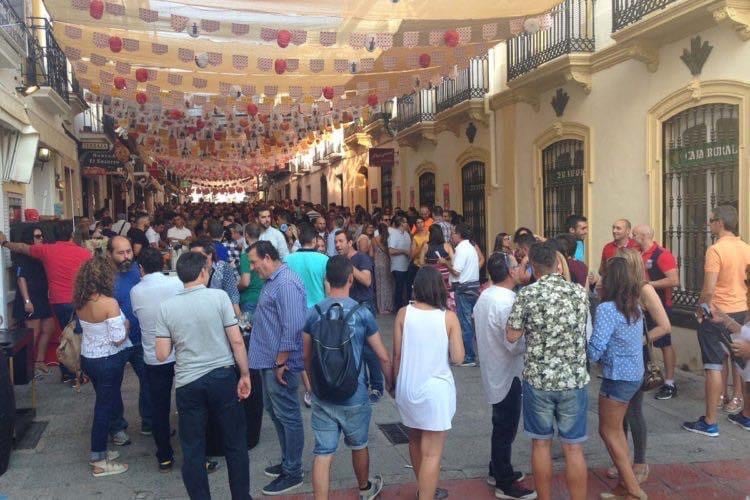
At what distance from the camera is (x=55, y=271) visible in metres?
7.60

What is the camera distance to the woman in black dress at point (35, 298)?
26.8 ft

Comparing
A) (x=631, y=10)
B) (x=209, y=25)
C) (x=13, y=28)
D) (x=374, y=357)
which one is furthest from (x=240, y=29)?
(x=374, y=357)

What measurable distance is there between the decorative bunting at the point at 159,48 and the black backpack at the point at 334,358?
23.5 ft

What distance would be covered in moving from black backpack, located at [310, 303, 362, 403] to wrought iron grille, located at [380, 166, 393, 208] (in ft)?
56.0

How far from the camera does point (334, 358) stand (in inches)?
160

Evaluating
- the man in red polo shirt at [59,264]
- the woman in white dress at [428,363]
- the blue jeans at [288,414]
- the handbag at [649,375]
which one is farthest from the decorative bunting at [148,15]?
the handbag at [649,375]

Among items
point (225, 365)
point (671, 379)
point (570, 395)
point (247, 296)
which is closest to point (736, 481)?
point (570, 395)

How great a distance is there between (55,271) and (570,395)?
5.83 meters

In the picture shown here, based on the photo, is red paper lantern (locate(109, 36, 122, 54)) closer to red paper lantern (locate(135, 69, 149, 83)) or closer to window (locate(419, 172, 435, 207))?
red paper lantern (locate(135, 69, 149, 83))

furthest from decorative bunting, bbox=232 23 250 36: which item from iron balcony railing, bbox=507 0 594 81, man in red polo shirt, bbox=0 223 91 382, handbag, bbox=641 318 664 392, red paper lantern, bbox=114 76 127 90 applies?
handbag, bbox=641 318 664 392

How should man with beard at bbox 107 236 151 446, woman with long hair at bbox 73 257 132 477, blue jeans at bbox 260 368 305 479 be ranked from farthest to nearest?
man with beard at bbox 107 236 151 446 → woman with long hair at bbox 73 257 132 477 → blue jeans at bbox 260 368 305 479

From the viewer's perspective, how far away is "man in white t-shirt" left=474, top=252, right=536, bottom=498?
15.1 ft

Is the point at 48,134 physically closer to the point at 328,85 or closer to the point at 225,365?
the point at 328,85

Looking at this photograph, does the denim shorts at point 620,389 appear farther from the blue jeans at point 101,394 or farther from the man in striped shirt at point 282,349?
the blue jeans at point 101,394
